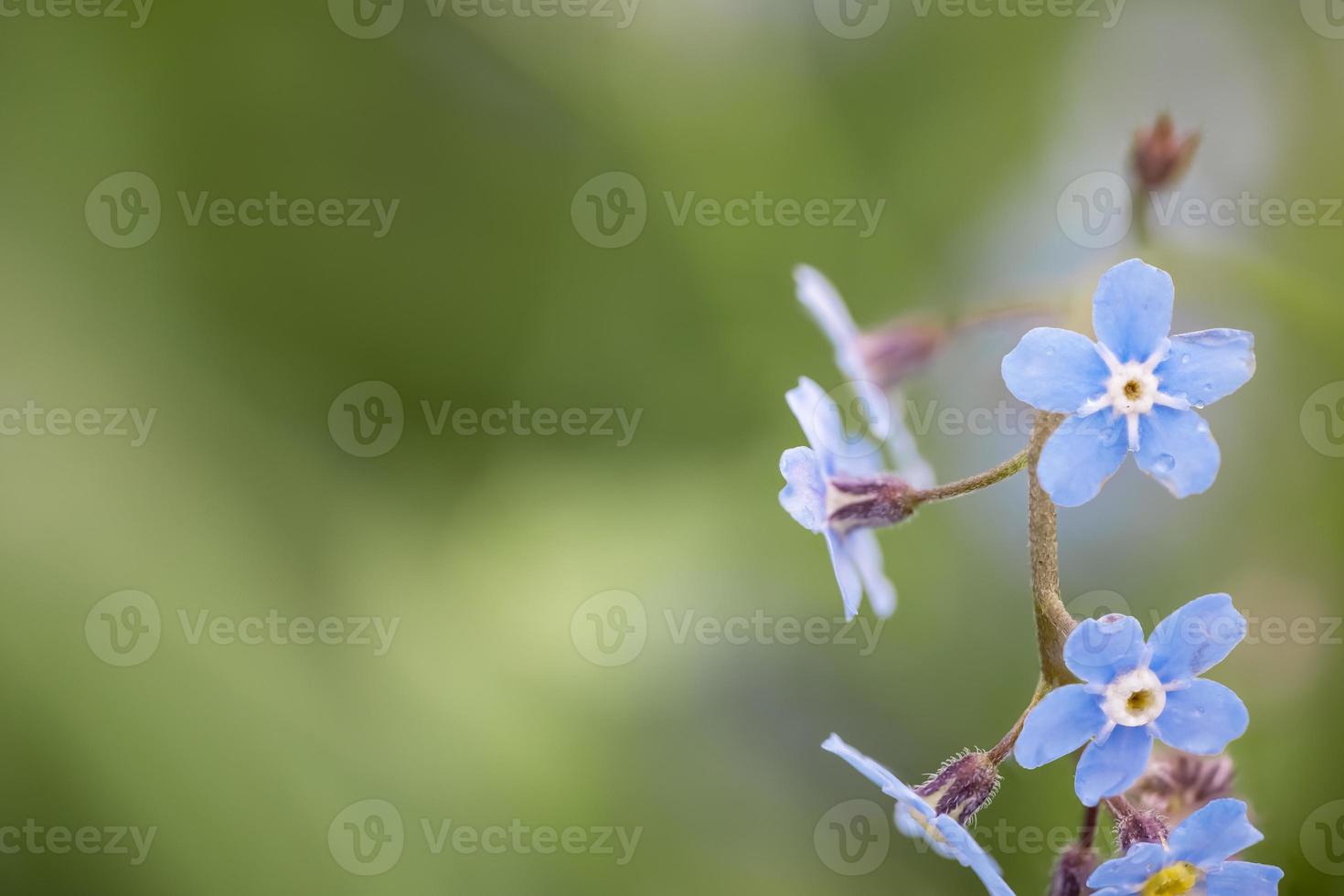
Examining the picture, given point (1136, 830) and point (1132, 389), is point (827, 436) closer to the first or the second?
point (1132, 389)

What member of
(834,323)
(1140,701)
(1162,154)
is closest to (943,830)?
(1140,701)

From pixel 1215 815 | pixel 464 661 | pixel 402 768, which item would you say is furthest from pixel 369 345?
pixel 1215 815

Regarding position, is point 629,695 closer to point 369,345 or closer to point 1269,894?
point 369,345

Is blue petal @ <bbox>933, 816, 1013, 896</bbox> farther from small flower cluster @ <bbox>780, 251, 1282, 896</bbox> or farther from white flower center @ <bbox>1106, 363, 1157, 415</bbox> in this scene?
white flower center @ <bbox>1106, 363, 1157, 415</bbox>

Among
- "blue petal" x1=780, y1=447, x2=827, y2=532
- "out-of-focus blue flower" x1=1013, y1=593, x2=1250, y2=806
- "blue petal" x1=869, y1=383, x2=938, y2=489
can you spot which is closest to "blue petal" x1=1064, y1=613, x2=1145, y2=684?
"out-of-focus blue flower" x1=1013, y1=593, x2=1250, y2=806

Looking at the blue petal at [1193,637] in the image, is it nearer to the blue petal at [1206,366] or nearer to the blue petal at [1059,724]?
the blue petal at [1059,724]

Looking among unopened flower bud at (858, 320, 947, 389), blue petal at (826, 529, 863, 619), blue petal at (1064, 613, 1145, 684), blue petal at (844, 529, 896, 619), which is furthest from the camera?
unopened flower bud at (858, 320, 947, 389)

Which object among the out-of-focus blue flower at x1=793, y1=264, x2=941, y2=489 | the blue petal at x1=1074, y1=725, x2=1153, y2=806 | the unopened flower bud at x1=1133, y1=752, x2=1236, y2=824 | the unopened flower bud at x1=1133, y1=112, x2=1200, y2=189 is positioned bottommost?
the blue petal at x1=1074, y1=725, x2=1153, y2=806
